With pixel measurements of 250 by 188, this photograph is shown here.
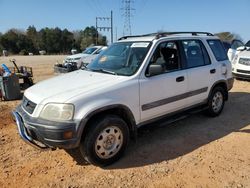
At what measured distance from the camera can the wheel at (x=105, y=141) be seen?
3.46 meters

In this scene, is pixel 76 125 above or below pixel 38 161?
above

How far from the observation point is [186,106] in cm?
487

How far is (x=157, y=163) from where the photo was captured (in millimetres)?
3814

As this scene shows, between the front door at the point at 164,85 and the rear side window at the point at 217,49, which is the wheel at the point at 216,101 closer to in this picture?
the rear side window at the point at 217,49

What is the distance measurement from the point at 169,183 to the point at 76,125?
145 cm

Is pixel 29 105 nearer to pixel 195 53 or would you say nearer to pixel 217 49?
pixel 195 53

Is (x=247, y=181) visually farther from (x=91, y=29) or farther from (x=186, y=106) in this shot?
(x=91, y=29)

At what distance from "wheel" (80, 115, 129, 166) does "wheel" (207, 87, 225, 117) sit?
8.35 ft

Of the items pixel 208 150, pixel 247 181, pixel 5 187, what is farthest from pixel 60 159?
pixel 247 181

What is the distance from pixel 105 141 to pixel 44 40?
2721 inches

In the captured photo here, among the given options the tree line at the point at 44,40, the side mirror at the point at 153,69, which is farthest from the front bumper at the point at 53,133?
the tree line at the point at 44,40

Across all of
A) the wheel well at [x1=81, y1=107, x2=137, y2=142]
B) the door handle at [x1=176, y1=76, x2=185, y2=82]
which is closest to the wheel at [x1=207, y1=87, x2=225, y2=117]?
the door handle at [x1=176, y1=76, x2=185, y2=82]

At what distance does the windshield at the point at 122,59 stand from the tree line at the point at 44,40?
194 ft

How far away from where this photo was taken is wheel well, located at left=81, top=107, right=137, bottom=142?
346cm
